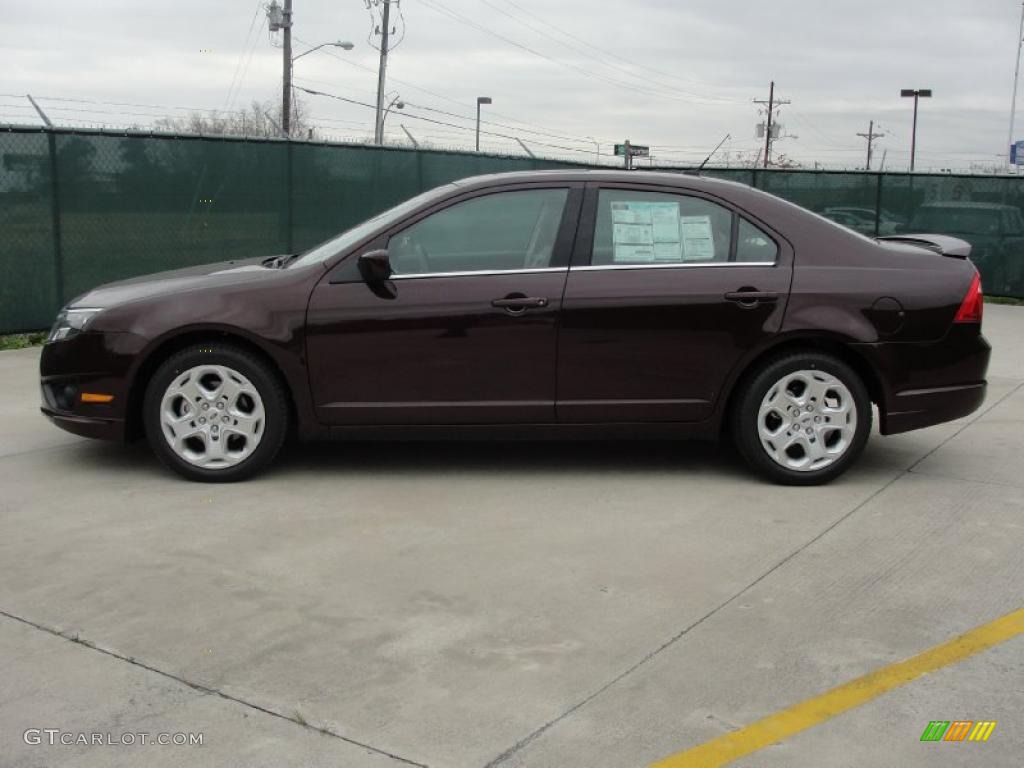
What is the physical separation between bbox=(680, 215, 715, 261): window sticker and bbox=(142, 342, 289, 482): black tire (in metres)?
2.19

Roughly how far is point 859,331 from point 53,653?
3970mm

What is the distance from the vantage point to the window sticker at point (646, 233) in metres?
5.78

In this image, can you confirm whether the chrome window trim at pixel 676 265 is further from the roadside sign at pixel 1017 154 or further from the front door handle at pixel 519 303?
the roadside sign at pixel 1017 154

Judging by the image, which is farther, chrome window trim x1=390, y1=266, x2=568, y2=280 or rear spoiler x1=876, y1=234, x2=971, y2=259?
rear spoiler x1=876, y1=234, x2=971, y2=259

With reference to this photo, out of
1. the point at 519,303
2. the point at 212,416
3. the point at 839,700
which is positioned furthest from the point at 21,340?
the point at 839,700

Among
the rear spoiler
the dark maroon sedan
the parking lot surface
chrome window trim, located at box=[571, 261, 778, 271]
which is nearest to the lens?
the parking lot surface

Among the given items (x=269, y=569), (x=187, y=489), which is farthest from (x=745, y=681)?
(x=187, y=489)

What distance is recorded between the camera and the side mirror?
552cm

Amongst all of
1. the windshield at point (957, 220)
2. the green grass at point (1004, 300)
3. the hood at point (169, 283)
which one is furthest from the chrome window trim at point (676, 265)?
the windshield at point (957, 220)

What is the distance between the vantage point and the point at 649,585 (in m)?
4.34

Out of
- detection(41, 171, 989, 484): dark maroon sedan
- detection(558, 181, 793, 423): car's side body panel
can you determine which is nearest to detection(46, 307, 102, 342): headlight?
detection(41, 171, 989, 484): dark maroon sedan

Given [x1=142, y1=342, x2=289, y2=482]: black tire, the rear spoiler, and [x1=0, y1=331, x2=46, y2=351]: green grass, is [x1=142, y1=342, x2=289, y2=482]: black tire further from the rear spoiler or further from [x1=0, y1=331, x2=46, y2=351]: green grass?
[x1=0, y1=331, x2=46, y2=351]: green grass

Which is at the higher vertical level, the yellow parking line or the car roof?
the car roof

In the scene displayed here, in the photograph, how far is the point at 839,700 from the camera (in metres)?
3.40
